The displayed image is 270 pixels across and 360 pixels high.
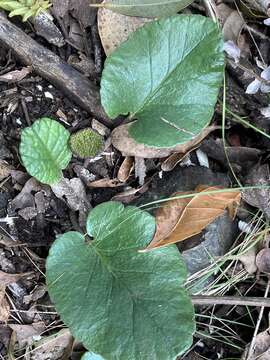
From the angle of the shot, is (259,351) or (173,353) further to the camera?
(259,351)

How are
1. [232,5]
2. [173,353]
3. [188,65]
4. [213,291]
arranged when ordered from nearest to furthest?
1. [173,353]
2. [188,65]
3. [213,291]
4. [232,5]

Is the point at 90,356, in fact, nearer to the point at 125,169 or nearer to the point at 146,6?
the point at 125,169

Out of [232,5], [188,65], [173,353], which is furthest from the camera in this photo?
[232,5]

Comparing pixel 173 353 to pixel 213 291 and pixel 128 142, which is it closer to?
pixel 213 291

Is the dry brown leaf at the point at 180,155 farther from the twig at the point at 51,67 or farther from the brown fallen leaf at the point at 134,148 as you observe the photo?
the twig at the point at 51,67

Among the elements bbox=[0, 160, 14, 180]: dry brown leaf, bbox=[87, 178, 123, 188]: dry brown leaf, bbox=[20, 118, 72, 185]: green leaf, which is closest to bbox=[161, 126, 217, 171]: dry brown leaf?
bbox=[87, 178, 123, 188]: dry brown leaf

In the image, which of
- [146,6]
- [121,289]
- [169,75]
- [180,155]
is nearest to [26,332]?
[121,289]

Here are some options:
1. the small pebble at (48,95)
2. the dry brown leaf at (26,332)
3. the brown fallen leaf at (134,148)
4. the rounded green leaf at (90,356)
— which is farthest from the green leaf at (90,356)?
the small pebble at (48,95)

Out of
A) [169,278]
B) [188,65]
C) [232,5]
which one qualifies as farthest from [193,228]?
[232,5]
